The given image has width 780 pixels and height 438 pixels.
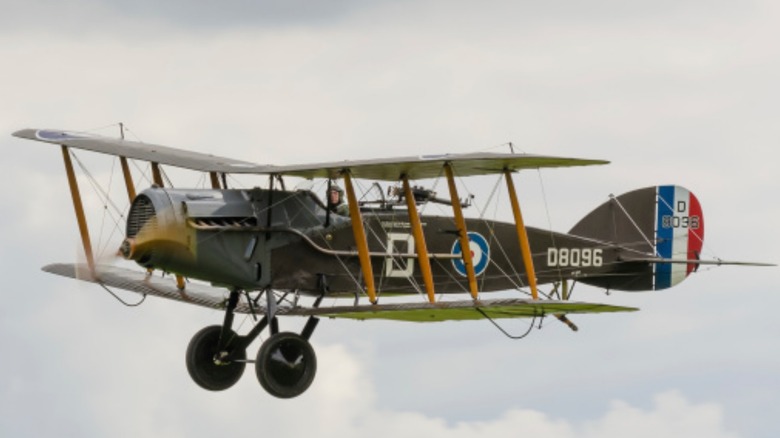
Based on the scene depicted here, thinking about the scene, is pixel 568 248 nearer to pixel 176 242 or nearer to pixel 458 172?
pixel 458 172

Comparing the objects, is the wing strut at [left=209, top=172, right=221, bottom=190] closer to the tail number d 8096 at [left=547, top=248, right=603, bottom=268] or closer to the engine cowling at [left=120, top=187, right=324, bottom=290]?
the engine cowling at [left=120, top=187, right=324, bottom=290]

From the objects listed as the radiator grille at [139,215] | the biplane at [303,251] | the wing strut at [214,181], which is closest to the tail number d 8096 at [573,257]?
the biplane at [303,251]

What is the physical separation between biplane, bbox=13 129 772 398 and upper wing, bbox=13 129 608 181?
0.02 meters

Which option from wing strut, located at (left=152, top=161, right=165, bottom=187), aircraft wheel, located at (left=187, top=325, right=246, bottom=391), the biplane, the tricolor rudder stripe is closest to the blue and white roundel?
the biplane

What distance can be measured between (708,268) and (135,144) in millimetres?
8232

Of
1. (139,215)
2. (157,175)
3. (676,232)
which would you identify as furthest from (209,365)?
(676,232)

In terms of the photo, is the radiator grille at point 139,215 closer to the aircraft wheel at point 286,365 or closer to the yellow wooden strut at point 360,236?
the aircraft wheel at point 286,365

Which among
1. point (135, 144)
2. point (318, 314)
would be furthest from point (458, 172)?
point (135, 144)

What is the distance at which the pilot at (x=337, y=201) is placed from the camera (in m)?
24.7

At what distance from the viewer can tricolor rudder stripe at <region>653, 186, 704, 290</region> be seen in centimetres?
2859

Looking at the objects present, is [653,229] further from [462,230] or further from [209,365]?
[209,365]

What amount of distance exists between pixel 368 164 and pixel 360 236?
0.93 meters

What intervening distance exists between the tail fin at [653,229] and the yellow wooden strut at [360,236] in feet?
17.1

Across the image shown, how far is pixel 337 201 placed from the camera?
24.8 metres
